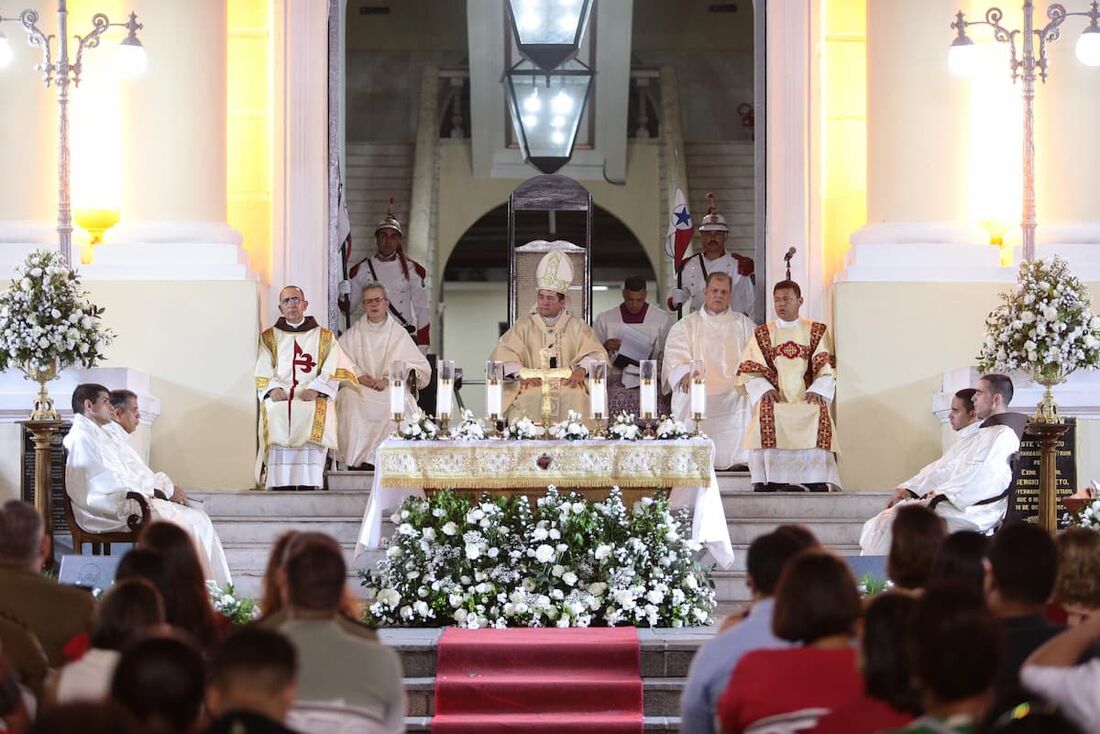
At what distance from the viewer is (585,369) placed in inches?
494

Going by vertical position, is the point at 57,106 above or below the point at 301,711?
above

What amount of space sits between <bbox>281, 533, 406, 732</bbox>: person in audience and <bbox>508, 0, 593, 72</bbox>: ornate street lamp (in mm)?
9427

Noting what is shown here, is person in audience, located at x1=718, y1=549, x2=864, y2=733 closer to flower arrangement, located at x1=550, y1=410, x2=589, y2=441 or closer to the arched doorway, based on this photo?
flower arrangement, located at x1=550, y1=410, x2=589, y2=441

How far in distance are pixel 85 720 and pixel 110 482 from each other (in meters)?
7.40

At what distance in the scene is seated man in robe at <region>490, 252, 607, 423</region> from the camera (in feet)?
42.8

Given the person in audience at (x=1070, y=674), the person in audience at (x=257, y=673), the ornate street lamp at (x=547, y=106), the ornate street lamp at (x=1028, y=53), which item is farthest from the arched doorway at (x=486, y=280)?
the person in audience at (x=257, y=673)

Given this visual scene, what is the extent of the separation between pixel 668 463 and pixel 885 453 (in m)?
3.77

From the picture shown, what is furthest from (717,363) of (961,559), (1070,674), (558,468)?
(1070,674)

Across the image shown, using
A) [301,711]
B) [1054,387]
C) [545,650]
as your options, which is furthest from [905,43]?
[301,711]

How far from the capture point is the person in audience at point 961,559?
536 cm

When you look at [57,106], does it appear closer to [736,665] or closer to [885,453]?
[885,453]

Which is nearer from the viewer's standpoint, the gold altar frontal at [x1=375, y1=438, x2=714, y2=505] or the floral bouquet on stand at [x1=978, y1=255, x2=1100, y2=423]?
the gold altar frontal at [x1=375, y1=438, x2=714, y2=505]


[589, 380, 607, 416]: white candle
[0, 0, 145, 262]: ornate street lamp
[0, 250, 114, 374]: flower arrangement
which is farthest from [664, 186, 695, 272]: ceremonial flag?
[0, 250, 114, 374]: flower arrangement

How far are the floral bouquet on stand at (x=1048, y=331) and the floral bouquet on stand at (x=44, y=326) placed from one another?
→ 19.3ft
